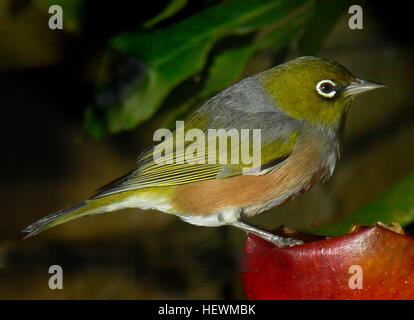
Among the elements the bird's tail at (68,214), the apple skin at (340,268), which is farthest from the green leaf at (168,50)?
the apple skin at (340,268)

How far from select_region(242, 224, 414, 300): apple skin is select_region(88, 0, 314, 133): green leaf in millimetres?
437

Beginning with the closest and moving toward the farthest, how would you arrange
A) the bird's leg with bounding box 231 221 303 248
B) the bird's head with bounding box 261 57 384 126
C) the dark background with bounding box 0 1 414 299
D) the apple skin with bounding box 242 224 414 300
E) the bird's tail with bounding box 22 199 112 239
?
the apple skin with bounding box 242 224 414 300, the bird's leg with bounding box 231 221 303 248, the bird's tail with bounding box 22 199 112 239, the bird's head with bounding box 261 57 384 126, the dark background with bounding box 0 1 414 299

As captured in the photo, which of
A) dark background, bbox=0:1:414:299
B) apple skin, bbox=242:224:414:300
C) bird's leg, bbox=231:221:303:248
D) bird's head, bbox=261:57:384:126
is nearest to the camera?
apple skin, bbox=242:224:414:300

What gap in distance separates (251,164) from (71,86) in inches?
23.5

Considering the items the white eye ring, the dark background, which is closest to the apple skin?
the white eye ring

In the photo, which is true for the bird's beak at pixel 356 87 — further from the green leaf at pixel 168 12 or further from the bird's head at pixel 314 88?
the green leaf at pixel 168 12

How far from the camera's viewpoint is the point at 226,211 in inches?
39.8

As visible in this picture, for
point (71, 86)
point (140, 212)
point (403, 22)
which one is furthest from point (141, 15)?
point (403, 22)

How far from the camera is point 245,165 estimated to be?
1031mm

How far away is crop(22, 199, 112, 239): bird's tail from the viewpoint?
32.4 inches

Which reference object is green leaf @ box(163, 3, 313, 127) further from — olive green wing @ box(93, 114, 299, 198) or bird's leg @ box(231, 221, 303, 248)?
bird's leg @ box(231, 221, 303, 248)

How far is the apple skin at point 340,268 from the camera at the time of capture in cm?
53

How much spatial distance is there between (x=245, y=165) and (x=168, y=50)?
22 cm

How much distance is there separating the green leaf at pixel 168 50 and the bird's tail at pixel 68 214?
0.14m
